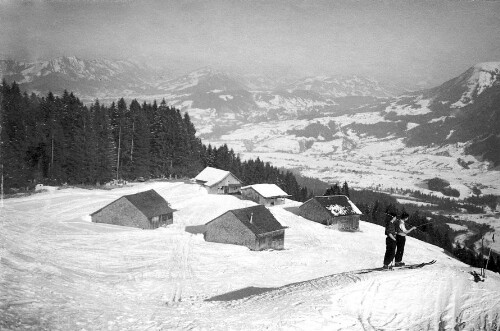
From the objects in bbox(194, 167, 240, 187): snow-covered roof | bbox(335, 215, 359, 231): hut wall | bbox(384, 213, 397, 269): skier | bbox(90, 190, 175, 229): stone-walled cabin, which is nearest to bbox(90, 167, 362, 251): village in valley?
bbox(90, 190, 175, 229): stone-walled cabin

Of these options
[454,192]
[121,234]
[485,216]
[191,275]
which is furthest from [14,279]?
[454,192]

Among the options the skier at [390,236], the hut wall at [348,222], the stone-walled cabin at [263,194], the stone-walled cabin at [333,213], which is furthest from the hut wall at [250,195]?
the skier at [390,236]

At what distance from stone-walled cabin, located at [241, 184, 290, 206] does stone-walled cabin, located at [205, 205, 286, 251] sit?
26.6 metres

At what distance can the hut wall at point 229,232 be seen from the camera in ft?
155

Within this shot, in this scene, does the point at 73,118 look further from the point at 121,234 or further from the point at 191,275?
the point at 191,275

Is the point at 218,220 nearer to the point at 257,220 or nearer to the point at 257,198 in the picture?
the point at 257,220

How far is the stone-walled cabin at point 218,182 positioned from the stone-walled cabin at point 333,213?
19291mm

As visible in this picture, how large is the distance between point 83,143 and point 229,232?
34.8 metres

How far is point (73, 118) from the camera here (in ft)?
222

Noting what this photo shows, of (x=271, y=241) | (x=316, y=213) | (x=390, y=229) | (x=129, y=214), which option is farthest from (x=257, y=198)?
(x=390, y=229)

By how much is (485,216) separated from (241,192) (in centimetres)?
11661

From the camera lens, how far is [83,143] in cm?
6500

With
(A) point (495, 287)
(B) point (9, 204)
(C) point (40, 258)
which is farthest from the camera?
(B) point (9, 204)

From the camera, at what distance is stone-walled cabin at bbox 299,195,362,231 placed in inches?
2726
